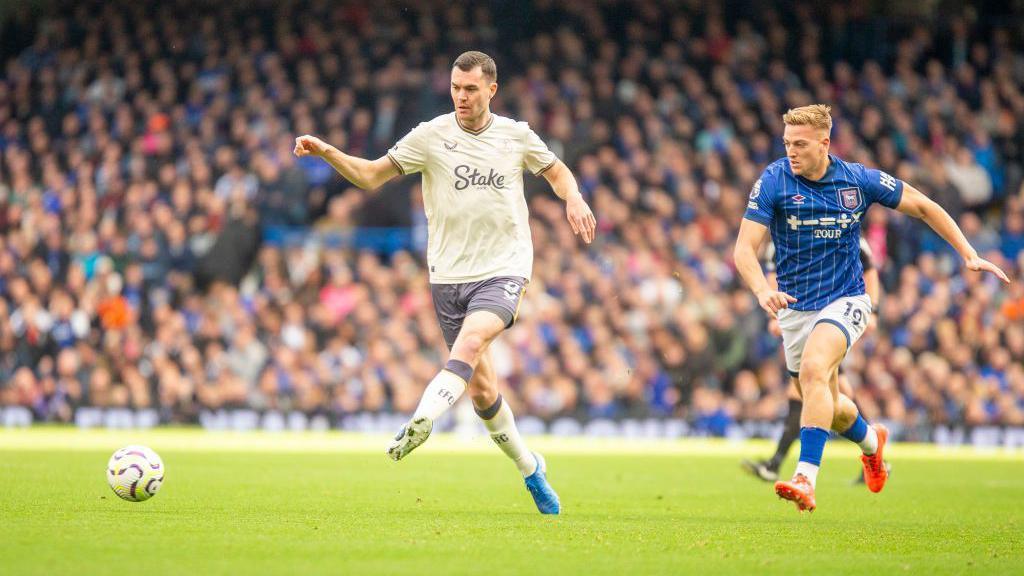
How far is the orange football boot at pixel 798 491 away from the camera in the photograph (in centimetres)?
826

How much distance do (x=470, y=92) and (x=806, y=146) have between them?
6.81ft

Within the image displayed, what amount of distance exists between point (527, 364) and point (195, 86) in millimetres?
9643

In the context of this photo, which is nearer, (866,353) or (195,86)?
(866,353)

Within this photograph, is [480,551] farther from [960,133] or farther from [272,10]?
[272,10]

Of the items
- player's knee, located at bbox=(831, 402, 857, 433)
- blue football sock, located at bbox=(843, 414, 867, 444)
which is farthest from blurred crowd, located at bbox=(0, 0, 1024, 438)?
player's knee, located at bbox=(831, 402, 857, 433)

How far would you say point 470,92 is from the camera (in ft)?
29.1

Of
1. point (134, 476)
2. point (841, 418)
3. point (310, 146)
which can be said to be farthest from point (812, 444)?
point (134, 476)

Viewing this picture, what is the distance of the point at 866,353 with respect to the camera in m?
20.9

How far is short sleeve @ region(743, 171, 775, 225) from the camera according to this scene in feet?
29.8

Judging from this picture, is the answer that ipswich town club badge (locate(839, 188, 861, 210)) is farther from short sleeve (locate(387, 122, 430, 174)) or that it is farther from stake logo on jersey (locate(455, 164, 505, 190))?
short sleeve (locate(387, 122, 430, 174))

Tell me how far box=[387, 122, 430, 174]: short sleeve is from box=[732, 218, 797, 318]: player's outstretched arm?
199 cm

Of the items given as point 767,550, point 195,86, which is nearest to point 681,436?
point 195,86

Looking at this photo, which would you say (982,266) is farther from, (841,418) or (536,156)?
(536,156)

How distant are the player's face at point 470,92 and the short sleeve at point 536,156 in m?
0.36
